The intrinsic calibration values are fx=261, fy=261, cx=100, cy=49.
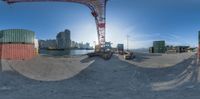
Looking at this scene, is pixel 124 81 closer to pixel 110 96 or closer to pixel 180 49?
pixel 110 96

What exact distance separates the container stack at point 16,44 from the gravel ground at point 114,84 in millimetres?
13937

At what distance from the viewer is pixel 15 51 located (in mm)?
46969

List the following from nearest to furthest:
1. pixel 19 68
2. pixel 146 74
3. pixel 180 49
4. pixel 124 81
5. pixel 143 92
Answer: pixel 143 92 < pixel 124 81 < pixel 146 74 < pixel 19 68 < pixel 180 49

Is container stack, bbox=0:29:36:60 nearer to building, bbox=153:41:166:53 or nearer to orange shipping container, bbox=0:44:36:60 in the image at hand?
orange shipping container, bbox=0:44:36:60

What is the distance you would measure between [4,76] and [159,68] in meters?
21.1

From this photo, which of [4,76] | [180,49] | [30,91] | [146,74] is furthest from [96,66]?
[180,49]

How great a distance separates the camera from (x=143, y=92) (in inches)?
941

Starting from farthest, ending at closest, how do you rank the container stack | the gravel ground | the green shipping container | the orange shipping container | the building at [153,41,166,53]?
the building at [153,41,166,53], the green shipping container, the container stack, the orange shipping container, the gravel ground

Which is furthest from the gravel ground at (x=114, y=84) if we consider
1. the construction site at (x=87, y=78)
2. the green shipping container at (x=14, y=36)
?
the green shipping container at (x=14, y=36)

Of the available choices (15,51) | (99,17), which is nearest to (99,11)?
(99,17)

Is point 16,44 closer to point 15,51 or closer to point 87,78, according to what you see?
point 15,51

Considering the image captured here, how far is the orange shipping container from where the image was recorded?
46.1 m

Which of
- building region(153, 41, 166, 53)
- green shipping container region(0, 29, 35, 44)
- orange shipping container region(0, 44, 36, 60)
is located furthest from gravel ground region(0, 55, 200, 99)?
building region(153, 41, 166, 53)

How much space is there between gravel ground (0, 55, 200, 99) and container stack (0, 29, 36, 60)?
1394 cm
